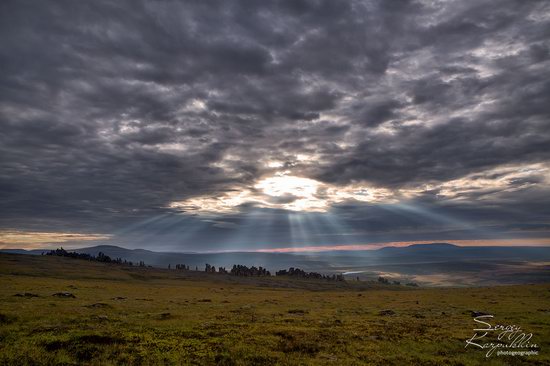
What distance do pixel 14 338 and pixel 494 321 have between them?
47.6 m

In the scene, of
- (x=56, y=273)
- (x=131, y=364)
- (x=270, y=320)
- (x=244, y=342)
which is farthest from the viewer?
(x=56, y=273)

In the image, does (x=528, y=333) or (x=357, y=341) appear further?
(x=528, y=333)

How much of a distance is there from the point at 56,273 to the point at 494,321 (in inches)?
6635

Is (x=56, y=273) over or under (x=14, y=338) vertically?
under

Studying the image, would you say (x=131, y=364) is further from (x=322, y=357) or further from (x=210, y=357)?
(x=322, y=357)

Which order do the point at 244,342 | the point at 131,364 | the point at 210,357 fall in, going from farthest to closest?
1. the point at 244,342
2. the point at 210,357
3. the point at 131,364

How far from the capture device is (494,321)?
3959cm

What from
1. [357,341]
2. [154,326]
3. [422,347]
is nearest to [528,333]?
[422,347]

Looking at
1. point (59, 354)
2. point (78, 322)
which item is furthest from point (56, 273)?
point (59, 354)

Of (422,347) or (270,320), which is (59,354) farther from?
(422,347)

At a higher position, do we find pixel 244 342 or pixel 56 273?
pixel 244 342

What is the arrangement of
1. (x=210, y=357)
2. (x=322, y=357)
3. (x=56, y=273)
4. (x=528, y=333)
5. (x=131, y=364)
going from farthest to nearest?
1. (x=56, y=273)
2. (x=528, y=333)
3. (x=322, y=357)
4. (x=210, y=357)
5. (x=131, y=364)

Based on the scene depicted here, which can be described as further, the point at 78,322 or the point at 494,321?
the point at 494,321

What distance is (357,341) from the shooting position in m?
26.4
